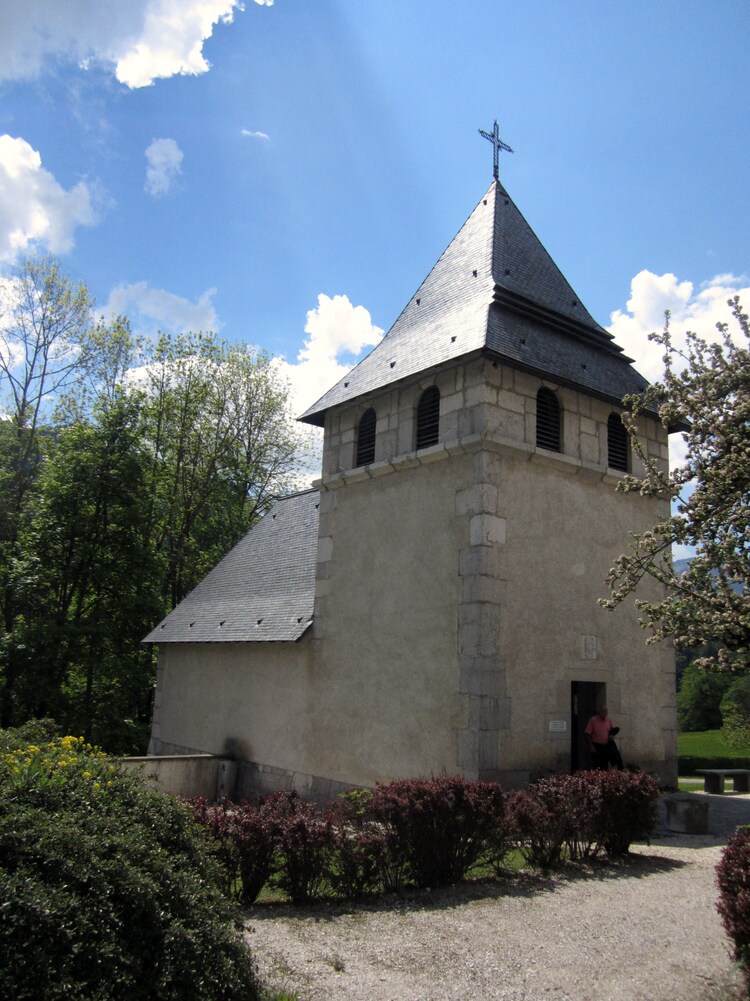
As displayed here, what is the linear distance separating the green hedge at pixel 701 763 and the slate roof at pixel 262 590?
14.0 metres

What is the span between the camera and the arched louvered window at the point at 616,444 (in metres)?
12.8

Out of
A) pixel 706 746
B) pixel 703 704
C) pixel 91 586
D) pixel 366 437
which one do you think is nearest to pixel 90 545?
pixel 91 586

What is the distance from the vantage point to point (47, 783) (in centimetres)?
402

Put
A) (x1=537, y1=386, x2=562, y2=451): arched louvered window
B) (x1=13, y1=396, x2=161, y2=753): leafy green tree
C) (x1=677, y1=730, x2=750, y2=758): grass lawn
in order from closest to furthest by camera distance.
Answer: (x1=537, y1=386, x2=562, y2=451): arched louvered window, (x1=13, y1=396, x2=161, y2=753): leafy green tree, (x1=677, y1=730, x2=750, y2=758): grass lawn

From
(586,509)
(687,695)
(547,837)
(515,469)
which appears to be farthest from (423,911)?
(687,695)

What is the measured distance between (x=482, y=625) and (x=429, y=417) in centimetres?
362

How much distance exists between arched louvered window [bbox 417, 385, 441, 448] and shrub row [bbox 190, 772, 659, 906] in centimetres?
562

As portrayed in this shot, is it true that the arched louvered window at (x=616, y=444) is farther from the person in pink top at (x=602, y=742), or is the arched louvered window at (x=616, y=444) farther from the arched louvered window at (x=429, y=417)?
the person in pink top at (x=602, y=742)

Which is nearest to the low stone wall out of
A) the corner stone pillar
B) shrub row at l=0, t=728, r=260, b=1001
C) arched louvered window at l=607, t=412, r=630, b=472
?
the corner stone pillar

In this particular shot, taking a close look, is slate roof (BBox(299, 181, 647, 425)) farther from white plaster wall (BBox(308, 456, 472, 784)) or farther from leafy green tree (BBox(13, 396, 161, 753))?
leafy green tree (BBox(13, 396, 161, 753))

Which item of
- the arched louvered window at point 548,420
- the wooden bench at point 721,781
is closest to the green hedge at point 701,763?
the wooden bench at point 721,781

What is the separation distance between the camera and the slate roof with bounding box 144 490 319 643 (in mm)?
14461

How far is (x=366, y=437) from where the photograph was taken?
13.4 m

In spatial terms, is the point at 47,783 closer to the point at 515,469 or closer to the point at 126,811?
the point at 126,811
